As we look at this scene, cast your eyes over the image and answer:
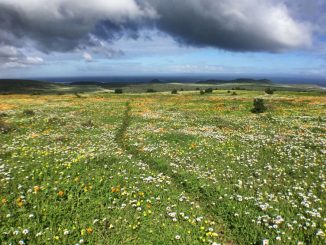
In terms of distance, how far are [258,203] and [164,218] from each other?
183 inches

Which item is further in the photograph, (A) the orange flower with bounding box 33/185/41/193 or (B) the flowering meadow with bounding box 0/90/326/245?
(A) the orange flower with bounding box 33/185/41/193

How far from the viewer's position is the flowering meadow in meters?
10.4

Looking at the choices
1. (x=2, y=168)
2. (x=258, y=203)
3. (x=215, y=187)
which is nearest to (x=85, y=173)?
(x=2, y=168)

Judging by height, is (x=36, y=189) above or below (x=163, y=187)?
above

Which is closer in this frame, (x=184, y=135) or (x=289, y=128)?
(x=184, y=135)

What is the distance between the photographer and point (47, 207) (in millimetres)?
11758

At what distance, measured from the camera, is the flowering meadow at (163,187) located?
10352mm

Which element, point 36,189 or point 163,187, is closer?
point 36,189

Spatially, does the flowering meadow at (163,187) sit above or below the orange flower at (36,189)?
below

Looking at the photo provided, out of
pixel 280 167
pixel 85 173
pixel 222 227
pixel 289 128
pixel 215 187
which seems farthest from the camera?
pixel 289 128

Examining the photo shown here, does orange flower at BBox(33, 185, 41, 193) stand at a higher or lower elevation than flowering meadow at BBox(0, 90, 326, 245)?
higher

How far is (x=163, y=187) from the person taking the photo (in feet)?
46.2

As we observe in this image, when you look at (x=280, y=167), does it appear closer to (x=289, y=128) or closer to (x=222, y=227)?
(x=222, y=227)

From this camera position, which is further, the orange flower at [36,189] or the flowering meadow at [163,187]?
the orange flower at [36,189]
